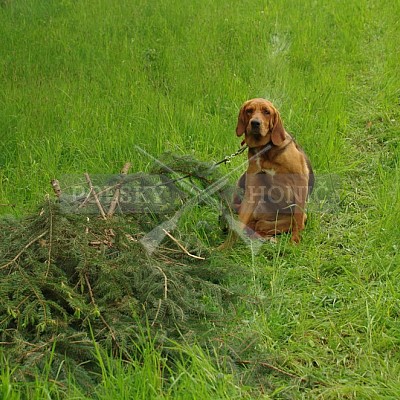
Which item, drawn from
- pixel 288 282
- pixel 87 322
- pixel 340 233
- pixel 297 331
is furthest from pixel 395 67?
pixel 87 322

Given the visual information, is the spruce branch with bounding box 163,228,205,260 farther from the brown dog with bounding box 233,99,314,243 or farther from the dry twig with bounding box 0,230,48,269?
the dry twig with bounding box 0,230,48,269

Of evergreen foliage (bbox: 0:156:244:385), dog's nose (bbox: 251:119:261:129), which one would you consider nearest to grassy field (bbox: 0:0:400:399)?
evergreen foliage (bbox: 0:156:244:385)

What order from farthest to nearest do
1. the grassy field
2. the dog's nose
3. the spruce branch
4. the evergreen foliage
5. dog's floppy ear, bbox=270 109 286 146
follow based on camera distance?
dog's floppy ear, bbox=270 109 286 146
the dog's nose
the spruce branch
the grassy field
the evergreen foliage

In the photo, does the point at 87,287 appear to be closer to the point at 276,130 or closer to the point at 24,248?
the point at 24,248

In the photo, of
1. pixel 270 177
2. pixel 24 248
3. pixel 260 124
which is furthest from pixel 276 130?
pixel 24 248

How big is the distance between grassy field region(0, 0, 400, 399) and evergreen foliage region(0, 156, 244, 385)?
153 mm

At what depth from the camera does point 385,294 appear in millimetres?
4109

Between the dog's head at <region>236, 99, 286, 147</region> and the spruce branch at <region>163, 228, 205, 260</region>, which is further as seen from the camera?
the dog's head at <region>236, 99, 286, 147</region>

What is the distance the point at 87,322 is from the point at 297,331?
115cm

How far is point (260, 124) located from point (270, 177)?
40 centimetres

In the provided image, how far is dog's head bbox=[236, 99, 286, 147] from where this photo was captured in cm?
463

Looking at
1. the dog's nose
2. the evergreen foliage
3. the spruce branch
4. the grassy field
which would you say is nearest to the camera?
the evergreen foliage

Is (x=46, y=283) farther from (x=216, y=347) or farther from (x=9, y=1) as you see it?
(x=9, y=1)

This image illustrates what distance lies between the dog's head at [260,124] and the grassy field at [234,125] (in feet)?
2.36
